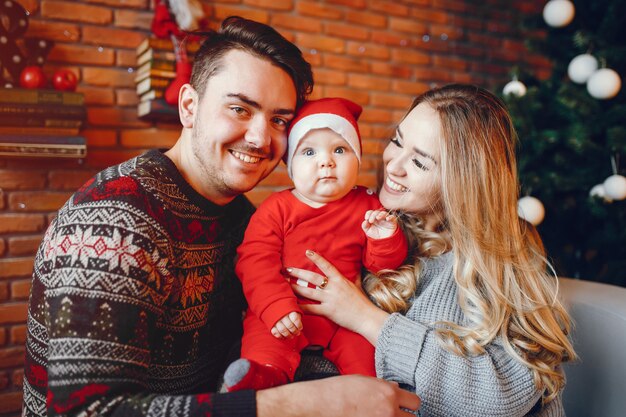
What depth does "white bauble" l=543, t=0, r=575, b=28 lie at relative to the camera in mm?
2264

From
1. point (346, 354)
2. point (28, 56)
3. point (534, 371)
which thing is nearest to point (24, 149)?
point (28, 56)

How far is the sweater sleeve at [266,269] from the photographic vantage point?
1.25 meters

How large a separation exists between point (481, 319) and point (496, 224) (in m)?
0.28

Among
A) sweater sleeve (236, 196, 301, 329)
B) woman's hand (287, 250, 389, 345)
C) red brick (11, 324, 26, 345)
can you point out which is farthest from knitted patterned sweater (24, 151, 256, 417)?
red brick (11, 324, 26, 345)

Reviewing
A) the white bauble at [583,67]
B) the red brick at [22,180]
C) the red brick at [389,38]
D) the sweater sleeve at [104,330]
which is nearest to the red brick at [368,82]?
the red brick at [389,38]

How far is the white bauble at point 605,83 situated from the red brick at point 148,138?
6.65 feet

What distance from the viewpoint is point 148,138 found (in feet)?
8.30

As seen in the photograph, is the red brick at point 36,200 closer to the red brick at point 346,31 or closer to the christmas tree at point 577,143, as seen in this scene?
the red brick at point 346,31

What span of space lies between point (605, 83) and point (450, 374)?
161cm

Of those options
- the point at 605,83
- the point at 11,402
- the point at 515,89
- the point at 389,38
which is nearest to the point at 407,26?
the point at 389,38

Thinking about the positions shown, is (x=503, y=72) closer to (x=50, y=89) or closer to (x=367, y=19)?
(x=367, y=19)

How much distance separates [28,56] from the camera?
7.04 ft

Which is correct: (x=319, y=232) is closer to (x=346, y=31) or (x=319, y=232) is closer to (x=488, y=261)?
(x=488, y=261)

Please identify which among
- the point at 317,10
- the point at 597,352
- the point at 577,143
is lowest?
the point at 597,352
